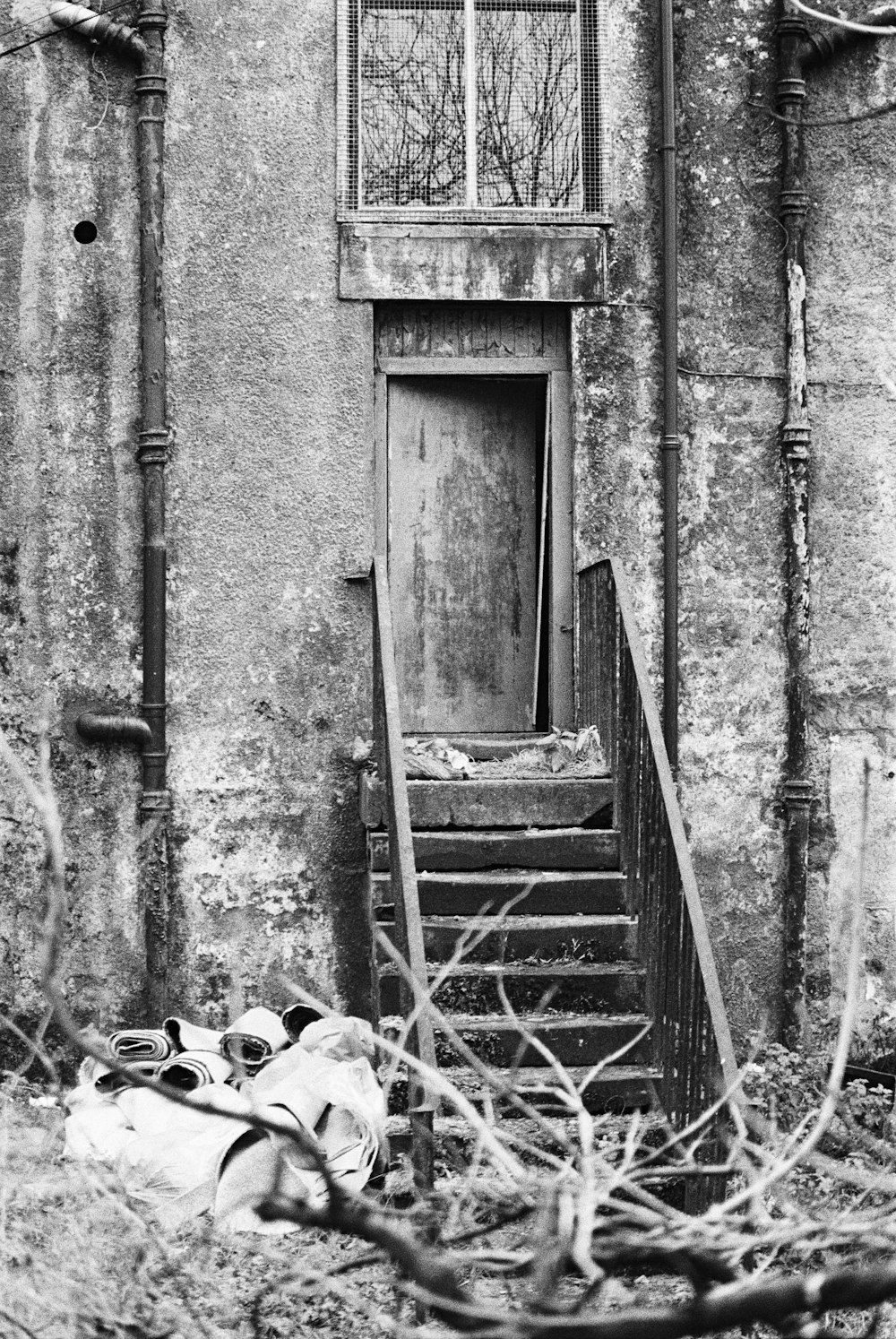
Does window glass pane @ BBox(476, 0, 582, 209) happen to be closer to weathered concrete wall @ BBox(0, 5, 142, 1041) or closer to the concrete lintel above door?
the concrete lintel above door

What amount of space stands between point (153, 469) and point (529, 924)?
3.04 m

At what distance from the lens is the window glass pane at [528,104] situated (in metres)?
7.40

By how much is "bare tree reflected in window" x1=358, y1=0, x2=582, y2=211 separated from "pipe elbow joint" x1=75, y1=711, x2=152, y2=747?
297 centimetres

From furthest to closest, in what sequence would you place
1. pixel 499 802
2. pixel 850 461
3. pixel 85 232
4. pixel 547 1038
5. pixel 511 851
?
pixel 850 461 → pixel 85 232 → pixel 499 802 → pixel 511 851 → pixel 547 1038

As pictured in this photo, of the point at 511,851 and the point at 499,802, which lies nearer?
the point at 511,851

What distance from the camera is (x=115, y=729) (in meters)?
6.94

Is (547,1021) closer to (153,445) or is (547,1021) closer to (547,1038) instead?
(547,1038)

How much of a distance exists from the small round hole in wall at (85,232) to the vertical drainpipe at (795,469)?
3.58 metres

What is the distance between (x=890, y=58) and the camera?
7.51m

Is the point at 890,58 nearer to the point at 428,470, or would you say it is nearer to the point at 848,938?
the point at 428,470

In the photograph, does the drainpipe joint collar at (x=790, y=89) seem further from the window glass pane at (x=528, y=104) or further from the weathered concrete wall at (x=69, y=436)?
the weathered concrete wall at (x=69, y=436)


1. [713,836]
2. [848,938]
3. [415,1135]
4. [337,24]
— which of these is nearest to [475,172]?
[337,24]

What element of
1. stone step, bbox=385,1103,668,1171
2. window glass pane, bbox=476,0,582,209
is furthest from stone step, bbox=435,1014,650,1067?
window glass pane, bbox=476,0,582,209

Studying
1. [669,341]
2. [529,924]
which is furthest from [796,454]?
[529,924]
